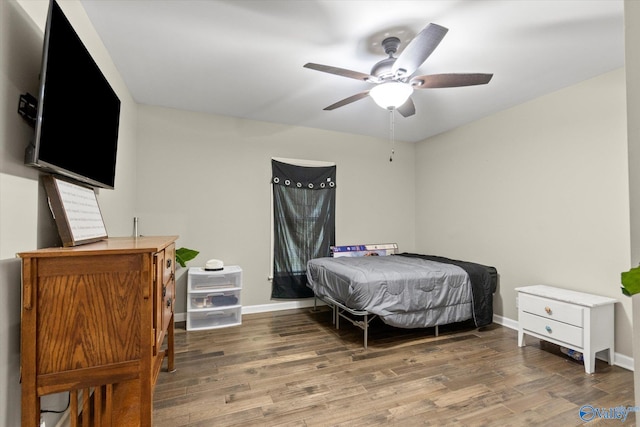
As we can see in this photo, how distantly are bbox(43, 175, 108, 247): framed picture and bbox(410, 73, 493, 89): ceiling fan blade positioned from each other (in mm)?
2333

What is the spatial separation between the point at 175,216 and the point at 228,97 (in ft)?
5.07

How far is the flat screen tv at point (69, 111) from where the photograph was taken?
47.6 inches

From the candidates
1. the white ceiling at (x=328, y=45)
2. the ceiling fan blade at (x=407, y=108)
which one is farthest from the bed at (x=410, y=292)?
the white ceiling at (x=328, y=45)

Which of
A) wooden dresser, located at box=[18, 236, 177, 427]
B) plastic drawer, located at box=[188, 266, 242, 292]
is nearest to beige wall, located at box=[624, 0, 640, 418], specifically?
wooden dresser, located at box=[18, 236, 177, 427]

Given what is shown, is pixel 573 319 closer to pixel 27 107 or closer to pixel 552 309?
pixel 552 309

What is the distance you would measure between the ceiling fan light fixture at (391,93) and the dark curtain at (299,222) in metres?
1.99

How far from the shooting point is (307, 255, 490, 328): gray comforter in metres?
2.79

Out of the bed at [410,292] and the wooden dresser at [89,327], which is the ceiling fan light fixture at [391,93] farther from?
the wooden dresser at [89,327]

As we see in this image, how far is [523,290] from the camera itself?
9.52 feet

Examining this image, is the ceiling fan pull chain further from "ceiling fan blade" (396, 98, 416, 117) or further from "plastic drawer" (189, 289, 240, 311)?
"plastic drawer" (189, 289, 240, 311)

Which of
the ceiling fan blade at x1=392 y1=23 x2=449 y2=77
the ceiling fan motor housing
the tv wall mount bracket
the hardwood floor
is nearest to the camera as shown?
the tv wall mount bracket

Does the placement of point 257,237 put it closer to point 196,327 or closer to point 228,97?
point 196,327

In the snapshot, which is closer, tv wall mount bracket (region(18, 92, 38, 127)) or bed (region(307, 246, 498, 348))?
tv wall mount bracket (region(18, 92, 38, 127))

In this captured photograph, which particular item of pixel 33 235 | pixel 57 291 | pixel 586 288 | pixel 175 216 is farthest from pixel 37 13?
pixel 586 288
